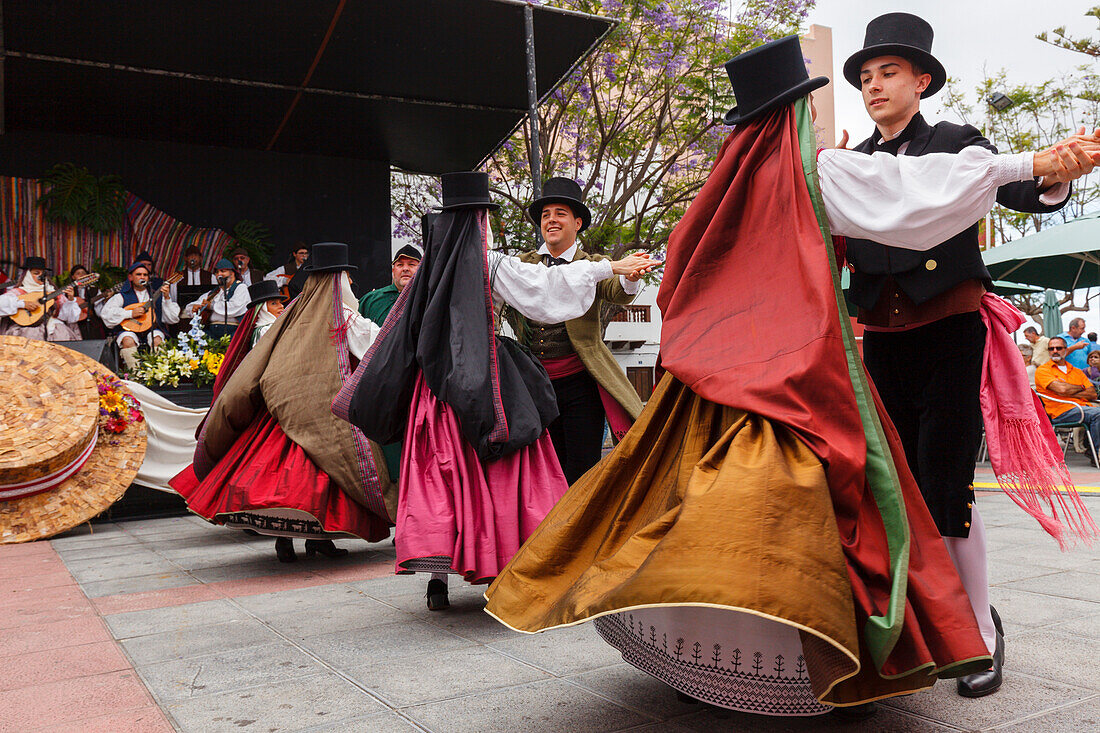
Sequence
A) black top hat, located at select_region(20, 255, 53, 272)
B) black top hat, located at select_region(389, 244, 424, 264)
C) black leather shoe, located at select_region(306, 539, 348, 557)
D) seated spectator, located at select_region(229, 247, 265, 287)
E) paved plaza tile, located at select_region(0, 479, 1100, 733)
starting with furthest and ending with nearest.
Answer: seated spectator, located at select_region(229, 247, 265, 287) < black top hat, located at select_region(20, 255, 53, 272) < black top hat, located at select_region(389, 244, 424, 264) < black leather shoe, located at select_region(306, 539, 348, 557) < paved plaza tile, located at select_region(0, 479, 1100, 733)

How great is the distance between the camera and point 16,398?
616 centimetres

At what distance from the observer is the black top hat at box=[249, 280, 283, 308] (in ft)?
19.6

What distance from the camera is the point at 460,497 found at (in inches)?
140

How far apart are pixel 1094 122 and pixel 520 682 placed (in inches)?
757

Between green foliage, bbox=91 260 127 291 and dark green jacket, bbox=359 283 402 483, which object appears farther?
green foliage, bbox=91 260 127 291

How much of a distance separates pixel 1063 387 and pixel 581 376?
832cm

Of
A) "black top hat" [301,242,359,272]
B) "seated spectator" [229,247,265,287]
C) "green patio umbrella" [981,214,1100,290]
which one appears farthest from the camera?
"seated spectator" [229,247,265,287]

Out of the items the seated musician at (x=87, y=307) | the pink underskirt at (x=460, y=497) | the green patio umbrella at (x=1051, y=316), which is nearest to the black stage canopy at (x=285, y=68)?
the seated musician at (x=87, y=307)

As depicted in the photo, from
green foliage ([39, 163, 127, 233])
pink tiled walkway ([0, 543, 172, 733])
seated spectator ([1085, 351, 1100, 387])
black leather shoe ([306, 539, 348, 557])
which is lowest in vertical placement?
black leather shoe ([306, 539, 348, 557])

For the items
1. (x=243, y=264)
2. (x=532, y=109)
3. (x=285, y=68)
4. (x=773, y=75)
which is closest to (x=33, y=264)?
(x=243, y=264)

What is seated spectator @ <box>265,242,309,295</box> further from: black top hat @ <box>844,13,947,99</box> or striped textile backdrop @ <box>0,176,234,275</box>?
black top hat @ <box>844,13,947,99</box>

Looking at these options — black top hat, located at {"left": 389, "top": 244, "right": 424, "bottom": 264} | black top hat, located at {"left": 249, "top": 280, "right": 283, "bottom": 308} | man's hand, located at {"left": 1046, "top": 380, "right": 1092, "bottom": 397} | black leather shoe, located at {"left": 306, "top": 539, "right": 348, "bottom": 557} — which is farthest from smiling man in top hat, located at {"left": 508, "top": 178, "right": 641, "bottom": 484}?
man's hand, located at {"left": 1046, "top": 380, "right": 1092, "bottom": 397}

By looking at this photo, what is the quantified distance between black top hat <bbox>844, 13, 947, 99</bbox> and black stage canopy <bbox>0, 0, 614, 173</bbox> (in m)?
5.32

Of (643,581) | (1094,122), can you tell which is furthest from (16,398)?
(1094,122)
